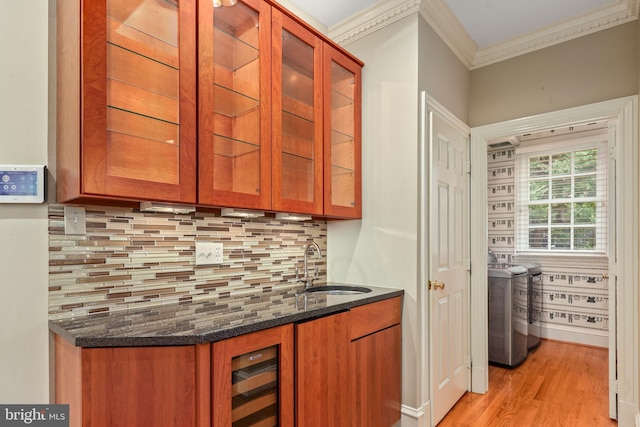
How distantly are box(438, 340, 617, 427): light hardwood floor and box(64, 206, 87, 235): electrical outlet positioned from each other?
7.78 feet

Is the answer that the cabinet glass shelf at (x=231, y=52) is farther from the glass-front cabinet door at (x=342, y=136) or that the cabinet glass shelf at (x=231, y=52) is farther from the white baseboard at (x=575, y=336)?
the white baseboard at (x=575, y=336)

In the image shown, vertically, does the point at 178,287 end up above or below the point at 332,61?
below

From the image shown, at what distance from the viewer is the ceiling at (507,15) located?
2.28m

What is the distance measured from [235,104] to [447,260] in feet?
5.69

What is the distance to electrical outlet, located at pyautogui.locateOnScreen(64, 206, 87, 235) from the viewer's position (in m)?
1.44

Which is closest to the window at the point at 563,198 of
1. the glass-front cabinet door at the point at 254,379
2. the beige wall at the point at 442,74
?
the beige wall at the point at 442,74

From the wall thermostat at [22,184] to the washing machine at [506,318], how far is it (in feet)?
11.0

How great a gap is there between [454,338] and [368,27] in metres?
2.27

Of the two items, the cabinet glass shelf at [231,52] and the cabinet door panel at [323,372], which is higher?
the cabinet glass shelf at [231,52]

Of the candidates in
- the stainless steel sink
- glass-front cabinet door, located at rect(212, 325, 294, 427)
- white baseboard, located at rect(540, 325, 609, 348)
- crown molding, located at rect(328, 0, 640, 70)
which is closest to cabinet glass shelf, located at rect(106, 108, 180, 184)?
glass-front cabinet door, located at rect(212, 325, 294, 427)

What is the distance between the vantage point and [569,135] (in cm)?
409

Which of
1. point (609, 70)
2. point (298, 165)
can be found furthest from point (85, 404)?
point (609, 70)

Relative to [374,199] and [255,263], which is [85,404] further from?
[374,199]

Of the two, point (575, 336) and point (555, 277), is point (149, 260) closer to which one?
point (555, 277)
